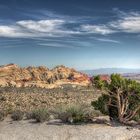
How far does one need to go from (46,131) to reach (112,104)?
181 inches

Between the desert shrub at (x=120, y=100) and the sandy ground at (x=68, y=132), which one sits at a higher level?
the desert shrub at (x=120, y=100)

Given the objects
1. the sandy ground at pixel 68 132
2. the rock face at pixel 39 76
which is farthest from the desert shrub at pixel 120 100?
the rock face at pixel 39 76

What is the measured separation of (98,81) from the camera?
22.2 meters

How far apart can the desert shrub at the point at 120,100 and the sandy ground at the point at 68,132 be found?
1.60 meters

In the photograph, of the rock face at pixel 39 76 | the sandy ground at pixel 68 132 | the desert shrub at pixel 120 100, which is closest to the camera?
the sandy ground at pixel 68 132

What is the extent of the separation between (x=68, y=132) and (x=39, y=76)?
78771 millimetres

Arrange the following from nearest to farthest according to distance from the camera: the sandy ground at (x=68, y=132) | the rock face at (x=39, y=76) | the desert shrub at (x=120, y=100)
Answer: the sandy ground at (x=68, y=132), the desert shrub at (x=120, y=100), the rock face at (x=39, y=76)

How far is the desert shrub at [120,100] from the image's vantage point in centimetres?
2234

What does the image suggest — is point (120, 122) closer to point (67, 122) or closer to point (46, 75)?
point (67, 122)

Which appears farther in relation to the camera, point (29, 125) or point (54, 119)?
point (54, 119)

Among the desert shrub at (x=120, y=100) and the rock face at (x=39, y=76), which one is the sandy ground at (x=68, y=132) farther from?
the rock face at (x=39, y=76)

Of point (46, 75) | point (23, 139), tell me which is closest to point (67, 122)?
point (23, 139)

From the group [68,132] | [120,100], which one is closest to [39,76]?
[120,100]

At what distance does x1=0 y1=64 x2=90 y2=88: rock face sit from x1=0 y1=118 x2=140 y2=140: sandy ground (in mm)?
61977
